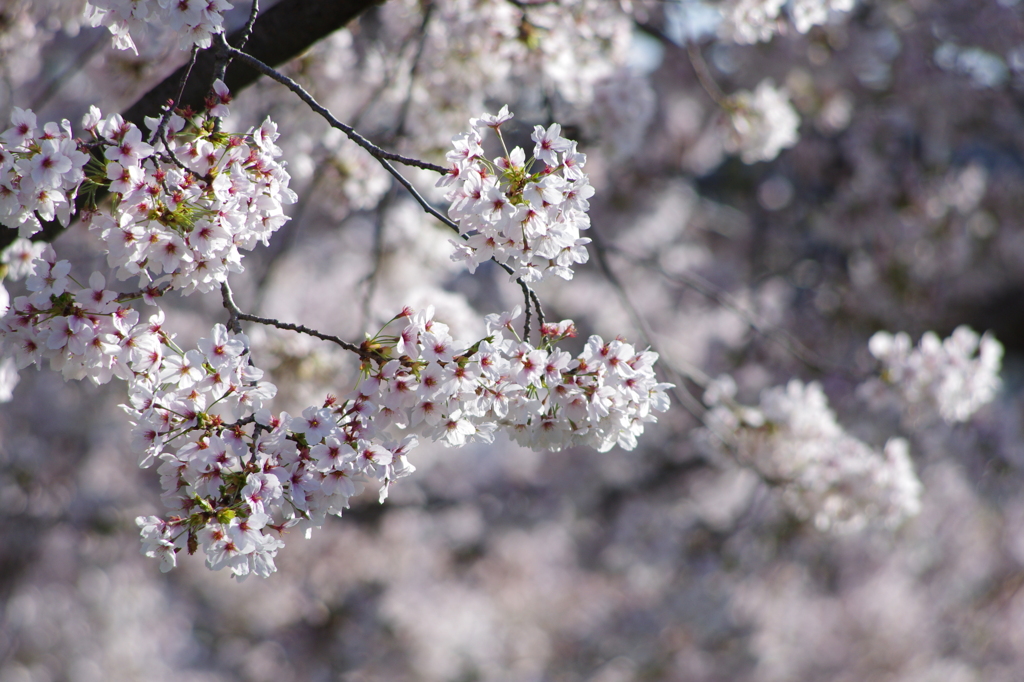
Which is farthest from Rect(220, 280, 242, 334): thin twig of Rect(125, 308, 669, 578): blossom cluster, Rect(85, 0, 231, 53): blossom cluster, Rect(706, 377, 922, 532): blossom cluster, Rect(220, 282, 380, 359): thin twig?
Rect(706, 377, 922, 532): blossom cluster

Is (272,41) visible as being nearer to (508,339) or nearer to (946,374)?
(508,339)

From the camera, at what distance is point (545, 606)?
984 centimetres

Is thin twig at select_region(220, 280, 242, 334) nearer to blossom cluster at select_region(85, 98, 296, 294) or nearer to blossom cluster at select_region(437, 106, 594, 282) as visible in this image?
blossom cluster at select_region(85, 98, 296, 294)

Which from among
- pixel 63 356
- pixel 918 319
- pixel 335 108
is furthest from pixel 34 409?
pixel 918 319

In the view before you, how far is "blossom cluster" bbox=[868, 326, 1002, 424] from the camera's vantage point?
11.1 ft

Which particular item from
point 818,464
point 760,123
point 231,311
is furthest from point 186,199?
point 760,123

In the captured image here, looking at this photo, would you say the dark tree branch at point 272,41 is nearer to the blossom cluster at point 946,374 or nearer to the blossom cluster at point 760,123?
the blossom cluster at point 760,123

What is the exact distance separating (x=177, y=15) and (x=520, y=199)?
85cm

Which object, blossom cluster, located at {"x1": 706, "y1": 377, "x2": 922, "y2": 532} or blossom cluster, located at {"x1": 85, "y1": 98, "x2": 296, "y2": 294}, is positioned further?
blossom cluster, located at {"x1": 706, "y1": 377, "x2": 922, "y2": 532}

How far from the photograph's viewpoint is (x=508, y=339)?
1811 mm

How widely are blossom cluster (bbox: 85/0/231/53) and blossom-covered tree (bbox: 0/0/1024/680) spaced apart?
1 cm

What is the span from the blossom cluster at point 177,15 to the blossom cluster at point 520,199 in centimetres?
61

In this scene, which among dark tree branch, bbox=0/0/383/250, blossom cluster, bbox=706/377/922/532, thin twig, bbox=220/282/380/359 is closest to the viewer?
thin twig, bbox=220/282/380/359

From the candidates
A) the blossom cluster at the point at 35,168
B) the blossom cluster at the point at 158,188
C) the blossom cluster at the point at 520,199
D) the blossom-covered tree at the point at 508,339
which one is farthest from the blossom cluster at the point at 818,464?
the blossom cluster at the point at 35,168
